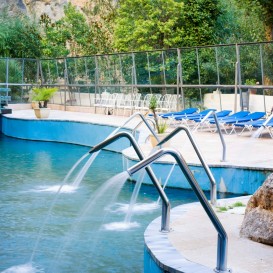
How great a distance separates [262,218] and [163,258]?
1262mm

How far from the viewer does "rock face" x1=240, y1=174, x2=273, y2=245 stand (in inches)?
281

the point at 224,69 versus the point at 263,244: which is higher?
the point at 224,69

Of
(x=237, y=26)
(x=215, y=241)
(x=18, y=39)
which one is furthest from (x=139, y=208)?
(x=237, y=26)

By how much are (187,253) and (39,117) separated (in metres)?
18.5

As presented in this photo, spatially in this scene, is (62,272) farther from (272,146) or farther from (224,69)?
(224,69)

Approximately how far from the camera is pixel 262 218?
7.20 meters

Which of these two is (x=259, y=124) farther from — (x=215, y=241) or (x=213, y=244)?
(x=213, y=244)

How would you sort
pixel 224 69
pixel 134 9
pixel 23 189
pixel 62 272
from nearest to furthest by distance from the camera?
pixel 62 272 < pixel 23 189 < pixel 224 69 < pixel 134 9

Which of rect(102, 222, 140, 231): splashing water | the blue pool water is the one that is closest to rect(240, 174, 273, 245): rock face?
the blue pool water

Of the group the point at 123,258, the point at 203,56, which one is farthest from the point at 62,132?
the point at 123,258

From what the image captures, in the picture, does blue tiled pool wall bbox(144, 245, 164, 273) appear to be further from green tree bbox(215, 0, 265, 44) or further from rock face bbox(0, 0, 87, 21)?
rock face bbox(0, 0, 87, 21)

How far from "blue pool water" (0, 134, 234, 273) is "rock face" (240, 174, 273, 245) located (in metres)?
1.58

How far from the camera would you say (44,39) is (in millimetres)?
40906

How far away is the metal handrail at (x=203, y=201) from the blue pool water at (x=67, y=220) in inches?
89.6
